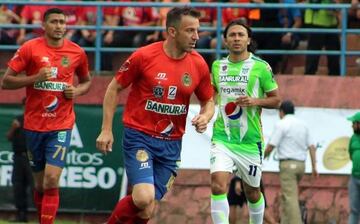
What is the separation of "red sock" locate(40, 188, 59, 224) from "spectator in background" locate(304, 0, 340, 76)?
7401 mm

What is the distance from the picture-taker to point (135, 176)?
1279 cm

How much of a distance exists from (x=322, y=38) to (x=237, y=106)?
705 centimetres

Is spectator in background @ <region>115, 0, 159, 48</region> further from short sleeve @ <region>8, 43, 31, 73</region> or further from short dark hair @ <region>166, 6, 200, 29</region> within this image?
short dark hair @ <region>166, 6, 200, 29</region>

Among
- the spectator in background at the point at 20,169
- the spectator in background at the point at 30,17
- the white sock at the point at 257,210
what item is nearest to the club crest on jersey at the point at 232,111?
the white sock at the point at 257,210

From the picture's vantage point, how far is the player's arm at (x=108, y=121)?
12391mm

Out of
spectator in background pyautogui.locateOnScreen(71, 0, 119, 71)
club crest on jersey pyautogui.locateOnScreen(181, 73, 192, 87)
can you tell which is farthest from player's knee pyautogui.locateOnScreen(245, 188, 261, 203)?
spectator in background pyautogui.locateOnScreen(71, 0, 119, 71)

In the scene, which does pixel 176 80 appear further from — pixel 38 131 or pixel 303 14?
pixel 303 14

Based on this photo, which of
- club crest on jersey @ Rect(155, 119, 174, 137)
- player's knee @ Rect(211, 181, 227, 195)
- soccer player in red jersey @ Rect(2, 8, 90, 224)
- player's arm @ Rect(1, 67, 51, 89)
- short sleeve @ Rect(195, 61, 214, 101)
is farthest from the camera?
soccer player in red jersey @ Rect(2, 8, 90, 224)

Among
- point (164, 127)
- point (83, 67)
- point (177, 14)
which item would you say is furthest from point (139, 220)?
point (83, 67)

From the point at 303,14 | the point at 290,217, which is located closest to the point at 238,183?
the point at 290,217

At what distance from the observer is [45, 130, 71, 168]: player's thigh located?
15.2m

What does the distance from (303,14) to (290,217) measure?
3433mm

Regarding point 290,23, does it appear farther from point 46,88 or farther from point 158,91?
point 158,91

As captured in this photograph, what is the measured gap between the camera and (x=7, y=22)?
21953 millimetres
